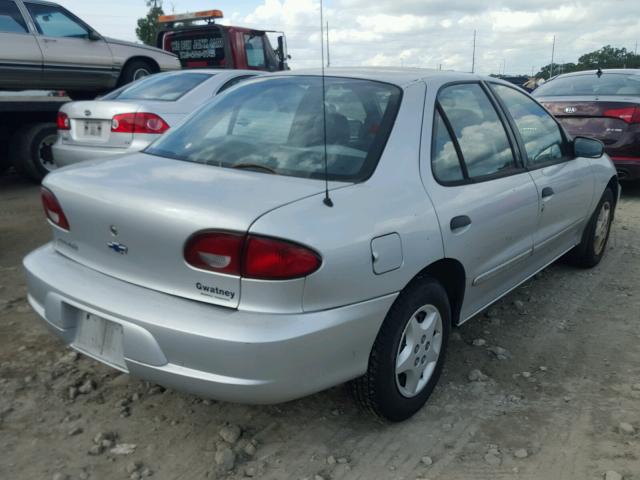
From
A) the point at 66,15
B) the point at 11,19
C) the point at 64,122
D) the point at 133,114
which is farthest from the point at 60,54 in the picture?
the point at 133,114

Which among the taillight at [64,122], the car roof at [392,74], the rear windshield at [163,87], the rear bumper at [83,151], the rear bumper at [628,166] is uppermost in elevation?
the car roof at [392,74]

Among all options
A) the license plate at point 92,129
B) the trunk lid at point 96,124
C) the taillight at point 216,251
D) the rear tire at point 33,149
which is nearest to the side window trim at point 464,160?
the taillight at point 216,251

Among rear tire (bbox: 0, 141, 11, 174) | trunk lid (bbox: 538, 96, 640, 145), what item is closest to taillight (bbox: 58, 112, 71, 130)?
rear tire (bbox: 0, 141, 11, 174)

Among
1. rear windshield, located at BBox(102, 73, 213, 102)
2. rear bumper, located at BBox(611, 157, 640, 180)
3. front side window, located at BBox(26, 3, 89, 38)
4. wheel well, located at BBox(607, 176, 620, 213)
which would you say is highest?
front side window, located at BBox(26, 3, 89, 38)

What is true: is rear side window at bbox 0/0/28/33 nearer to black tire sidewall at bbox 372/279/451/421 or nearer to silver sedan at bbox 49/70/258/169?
silver sedan at bbox 49/70/258/169

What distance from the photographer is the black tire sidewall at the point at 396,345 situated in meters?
2.44

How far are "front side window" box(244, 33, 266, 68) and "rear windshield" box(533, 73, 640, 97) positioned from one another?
518cm

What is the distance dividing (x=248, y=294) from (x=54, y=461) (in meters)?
1.10

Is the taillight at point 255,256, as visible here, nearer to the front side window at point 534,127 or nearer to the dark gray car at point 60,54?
the front side window at point 534,127

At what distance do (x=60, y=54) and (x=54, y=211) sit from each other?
275 inches

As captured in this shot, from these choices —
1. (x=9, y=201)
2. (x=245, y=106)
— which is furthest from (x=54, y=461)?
(x=9, y=201)

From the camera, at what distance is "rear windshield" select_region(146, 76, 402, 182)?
2572 mm

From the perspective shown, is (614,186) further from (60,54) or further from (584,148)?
(60,54)

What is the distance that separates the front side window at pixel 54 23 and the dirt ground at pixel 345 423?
20.4 feet
